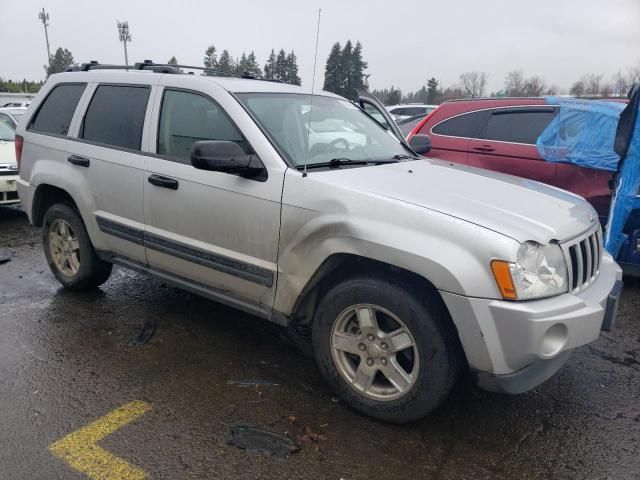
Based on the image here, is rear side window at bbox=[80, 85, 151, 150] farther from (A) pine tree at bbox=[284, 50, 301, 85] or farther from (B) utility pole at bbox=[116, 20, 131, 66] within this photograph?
(B) utility pole at bbox=[116, 20, 131, 66]

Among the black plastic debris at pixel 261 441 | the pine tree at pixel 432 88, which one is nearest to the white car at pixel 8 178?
the black plastic debris at pixel 261 441

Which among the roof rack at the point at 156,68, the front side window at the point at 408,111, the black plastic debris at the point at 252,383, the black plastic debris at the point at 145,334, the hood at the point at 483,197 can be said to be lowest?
the black plastic debris at the point at 145,334

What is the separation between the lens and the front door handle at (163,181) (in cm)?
355

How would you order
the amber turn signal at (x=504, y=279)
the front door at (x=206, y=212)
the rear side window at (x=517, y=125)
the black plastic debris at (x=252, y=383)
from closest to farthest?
the amber turn signal at (x=504, y=279), the front door at (x=206, y=212), the black plastic debris at (x=252, y=383), the rear side window at (x=517, y=125)

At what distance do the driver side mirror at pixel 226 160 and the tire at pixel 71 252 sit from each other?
1.89 m

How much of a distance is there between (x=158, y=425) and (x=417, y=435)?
138 cm

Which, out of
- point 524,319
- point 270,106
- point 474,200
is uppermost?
point 270,106

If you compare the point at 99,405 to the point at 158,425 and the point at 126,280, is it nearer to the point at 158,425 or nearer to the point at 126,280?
the point at 158,425

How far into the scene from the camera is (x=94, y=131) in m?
4.23

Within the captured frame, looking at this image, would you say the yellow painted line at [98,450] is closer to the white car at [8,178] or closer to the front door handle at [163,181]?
the front door handle at [163,181]

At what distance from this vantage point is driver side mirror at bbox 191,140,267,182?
3.03 meters

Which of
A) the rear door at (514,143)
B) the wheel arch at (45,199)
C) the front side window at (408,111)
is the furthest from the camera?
the front side window at (408,111)

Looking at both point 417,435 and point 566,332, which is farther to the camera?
point 417,435

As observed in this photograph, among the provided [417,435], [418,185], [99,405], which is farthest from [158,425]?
[418,185]
